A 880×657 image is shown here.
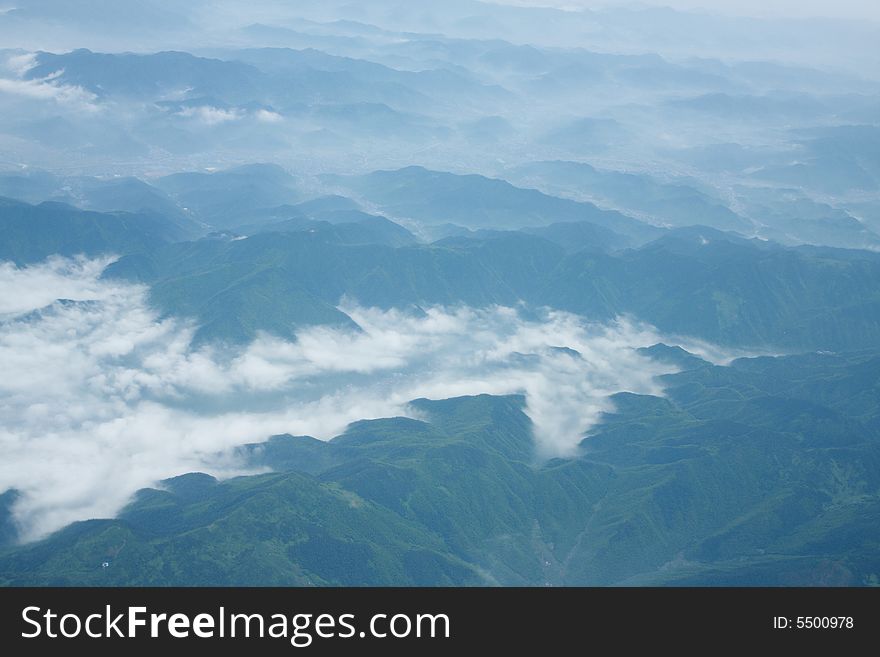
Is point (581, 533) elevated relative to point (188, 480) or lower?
lower

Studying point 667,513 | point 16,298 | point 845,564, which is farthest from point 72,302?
point 845,564

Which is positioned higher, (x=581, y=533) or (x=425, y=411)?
(x=425, y=411)

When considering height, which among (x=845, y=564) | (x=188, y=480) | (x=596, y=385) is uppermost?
(x=596, y=385)
